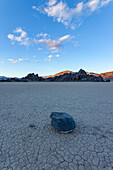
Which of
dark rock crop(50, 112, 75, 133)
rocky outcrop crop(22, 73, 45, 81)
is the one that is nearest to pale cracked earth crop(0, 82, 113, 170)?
dark rock crop(50, 112, 75, 133)

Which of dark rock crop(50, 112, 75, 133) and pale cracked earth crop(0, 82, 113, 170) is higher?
dark rock crop(50, 112, 75, 133)

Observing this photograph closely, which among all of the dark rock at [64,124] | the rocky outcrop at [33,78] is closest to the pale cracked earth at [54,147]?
the dark rock at [64,124]

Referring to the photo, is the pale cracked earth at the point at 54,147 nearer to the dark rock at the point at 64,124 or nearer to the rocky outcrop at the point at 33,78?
the dark rock at the point at 64,124

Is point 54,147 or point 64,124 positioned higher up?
point 64,124

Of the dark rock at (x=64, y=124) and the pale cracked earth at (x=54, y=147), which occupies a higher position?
the dark rock at (x=64, y=124)

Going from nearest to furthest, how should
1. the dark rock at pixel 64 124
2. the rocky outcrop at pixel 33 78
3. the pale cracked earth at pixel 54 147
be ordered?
the pale cracked earth at pixel 54 147 < the dark rock at pixel 64 124 < the rocky outcrop at pixel 33 78

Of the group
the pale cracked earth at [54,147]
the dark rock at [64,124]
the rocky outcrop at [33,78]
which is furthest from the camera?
the rocky outcrop at [33,78]

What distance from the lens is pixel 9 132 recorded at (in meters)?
2.83

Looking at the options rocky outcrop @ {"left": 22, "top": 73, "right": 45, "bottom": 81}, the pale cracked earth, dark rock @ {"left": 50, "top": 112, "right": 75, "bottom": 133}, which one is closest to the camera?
the pale cracked earth

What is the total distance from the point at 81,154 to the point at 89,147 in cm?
34

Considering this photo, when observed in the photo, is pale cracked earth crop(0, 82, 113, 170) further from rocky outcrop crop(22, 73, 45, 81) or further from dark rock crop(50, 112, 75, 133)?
rocky outcrop crop(22, 73, 45, 81)

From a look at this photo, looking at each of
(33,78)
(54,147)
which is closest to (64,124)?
(54,147)

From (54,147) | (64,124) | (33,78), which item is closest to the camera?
(54,147)

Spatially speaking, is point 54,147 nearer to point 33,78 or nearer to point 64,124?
point 64,124
